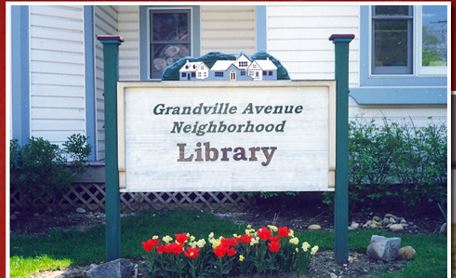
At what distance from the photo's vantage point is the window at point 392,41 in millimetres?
7922

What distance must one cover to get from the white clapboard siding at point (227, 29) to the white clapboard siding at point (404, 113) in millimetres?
2329

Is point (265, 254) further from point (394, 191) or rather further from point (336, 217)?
point (394, 191)

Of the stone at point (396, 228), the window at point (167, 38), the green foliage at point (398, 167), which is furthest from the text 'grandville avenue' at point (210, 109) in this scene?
the window at point (167, 38)

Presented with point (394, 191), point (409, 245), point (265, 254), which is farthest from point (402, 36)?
point (265, 254)

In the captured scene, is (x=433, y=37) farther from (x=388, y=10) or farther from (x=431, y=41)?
(x=388, y=10)

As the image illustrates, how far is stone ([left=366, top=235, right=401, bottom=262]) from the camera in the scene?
17.7ft

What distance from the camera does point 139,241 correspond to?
247 inches

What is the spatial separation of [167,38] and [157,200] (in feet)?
9.00

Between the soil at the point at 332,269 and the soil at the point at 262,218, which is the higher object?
the soil at the point at 262,218

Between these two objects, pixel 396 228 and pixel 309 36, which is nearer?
pixel 396 228

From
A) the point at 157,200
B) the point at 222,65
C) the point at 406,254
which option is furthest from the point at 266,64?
the point at 157,200

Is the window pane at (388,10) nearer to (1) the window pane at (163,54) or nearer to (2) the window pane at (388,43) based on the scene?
(2) the window pane at (388,43)

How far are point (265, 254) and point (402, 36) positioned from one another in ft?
13.6

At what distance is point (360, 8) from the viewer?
7734 millimetres
